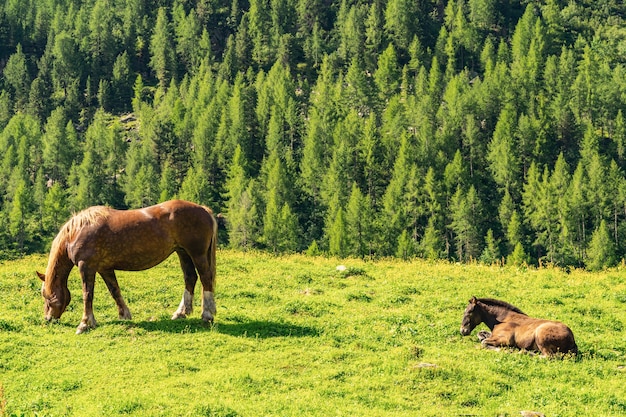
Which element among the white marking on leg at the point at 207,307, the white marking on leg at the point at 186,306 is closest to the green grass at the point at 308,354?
the white marking on leg at the point at 207,307

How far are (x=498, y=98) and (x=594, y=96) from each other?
23140 millimetres

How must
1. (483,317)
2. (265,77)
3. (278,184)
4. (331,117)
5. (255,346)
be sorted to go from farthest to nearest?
Result: 1. (265,77)
2. (331,117)
3. (278,184)
4. (483,317)
5. (255,346)

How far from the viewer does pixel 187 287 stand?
20953 mm

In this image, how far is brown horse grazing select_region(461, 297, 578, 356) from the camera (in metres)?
17.0

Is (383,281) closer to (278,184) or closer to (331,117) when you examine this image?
(278,184)

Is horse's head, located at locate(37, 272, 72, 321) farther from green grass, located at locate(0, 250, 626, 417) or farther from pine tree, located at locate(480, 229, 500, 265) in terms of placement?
pine tree, located at locate(480, 229, 500, 265)

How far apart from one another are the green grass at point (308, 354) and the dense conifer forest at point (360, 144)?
8040cm

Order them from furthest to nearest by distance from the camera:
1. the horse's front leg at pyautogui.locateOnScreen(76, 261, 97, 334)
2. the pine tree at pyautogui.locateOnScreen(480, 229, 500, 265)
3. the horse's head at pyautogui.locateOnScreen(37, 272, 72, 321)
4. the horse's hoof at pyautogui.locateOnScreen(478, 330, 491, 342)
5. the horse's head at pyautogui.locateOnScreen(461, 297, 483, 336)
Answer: the pine tree at pyautogui.locateOnScreen(480, 229, 500, 265) → the horse's head at pyautogui.locateOnScreen(37, 272, 72, 321) → the horse's head at pyautogui.locateOnScreen(461, 297, 483, 336) → the horse's front leg at pyautogui.locateOnScreen(76, 261, 97, 334) → the horse's hoof at pyautogui.locateOnScreen(478, 330, 491, 342)

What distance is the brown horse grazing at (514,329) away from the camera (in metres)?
17.0

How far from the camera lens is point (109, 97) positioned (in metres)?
187

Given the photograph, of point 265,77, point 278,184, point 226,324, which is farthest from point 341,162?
point 226,324

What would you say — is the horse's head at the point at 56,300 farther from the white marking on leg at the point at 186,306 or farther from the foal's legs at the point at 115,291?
the white marking on leg at the point at 186,306

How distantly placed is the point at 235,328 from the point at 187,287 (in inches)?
97.8

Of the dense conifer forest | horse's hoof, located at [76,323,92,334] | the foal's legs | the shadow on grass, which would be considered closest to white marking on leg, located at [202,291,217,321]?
the shadow on grass
